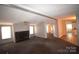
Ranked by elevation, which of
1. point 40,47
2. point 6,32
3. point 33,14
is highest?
point 33,14

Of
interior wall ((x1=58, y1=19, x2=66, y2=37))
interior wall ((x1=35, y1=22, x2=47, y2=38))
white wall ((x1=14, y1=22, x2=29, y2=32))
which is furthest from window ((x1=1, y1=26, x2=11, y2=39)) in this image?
interior wall ((x1=58, y1=19, x2=66, y2=37))

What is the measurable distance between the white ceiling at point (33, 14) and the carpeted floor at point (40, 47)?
→ 1.23ft

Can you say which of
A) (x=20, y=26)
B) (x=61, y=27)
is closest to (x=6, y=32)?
(x=20, y=26)

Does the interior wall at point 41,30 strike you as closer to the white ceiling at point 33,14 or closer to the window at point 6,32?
the white ceiling at point 33,14

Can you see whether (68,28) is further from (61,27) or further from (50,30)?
(50,30)

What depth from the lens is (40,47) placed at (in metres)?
2.11

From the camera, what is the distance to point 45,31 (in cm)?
218

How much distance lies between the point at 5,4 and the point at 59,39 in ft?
3.40

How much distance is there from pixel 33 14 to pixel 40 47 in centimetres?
55

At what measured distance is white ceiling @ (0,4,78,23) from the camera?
205 cm

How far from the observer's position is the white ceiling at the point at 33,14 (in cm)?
205

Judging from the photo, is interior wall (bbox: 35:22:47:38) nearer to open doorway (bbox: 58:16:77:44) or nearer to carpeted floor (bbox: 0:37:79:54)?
carpeted floor (bbox: 0:37:79:54)
